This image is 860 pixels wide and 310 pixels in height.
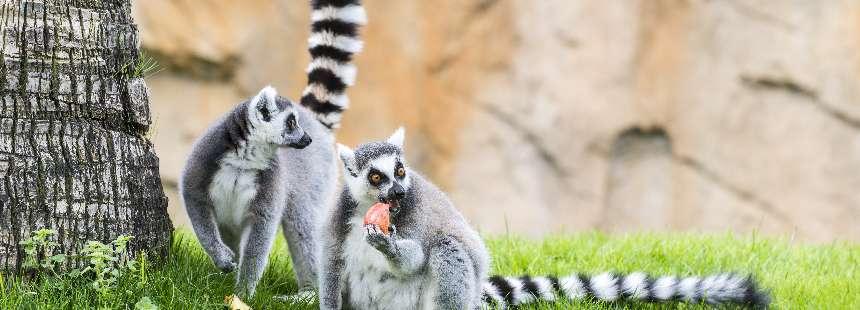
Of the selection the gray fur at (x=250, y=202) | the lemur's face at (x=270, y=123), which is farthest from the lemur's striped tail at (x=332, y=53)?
the lemur's face at (x=270, y=123)

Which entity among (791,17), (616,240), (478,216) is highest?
(791,17)

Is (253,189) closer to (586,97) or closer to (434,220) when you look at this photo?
(434,220)

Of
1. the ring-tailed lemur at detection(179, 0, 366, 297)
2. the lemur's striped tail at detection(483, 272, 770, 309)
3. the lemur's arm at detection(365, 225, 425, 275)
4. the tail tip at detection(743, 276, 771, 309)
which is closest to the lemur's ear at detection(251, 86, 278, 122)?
the ring-tailed lemur at detection(179, 0, 366, 297)

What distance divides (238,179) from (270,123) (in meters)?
0.30

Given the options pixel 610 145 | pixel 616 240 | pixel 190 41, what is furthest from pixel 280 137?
pixel 610 145

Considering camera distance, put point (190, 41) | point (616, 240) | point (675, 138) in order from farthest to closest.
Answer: point (675, 138) → point (190, 41) → point (616, 240)

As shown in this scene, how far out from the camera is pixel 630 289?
4.09 meters

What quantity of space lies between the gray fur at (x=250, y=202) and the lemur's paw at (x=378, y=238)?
91 cm

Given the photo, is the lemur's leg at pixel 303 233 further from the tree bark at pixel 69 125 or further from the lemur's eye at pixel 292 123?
the tree bark at pixel 69 125

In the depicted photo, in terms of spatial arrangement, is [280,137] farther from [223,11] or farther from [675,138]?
[675,138]

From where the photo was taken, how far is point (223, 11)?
10844mm

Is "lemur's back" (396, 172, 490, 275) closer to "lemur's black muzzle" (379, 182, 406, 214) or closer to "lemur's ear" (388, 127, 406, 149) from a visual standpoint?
"lemur's black muzzle" (379, 182, 406, 214)

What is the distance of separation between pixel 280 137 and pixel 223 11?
6.71 metres

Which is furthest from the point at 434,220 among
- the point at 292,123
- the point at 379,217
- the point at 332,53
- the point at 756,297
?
the point at 332,53
